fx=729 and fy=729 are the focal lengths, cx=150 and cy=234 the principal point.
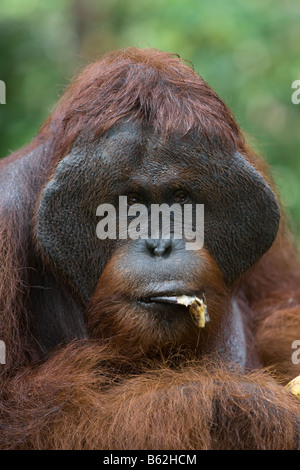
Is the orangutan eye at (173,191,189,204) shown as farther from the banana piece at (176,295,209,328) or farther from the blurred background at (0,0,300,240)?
the blurred background at (0,0,300,240)

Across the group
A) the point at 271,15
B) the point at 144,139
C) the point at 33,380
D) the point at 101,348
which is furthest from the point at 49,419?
the point at 271,15

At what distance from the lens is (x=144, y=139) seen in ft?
9.23

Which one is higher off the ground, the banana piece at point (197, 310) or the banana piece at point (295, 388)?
the banana piece at point (197, 310)

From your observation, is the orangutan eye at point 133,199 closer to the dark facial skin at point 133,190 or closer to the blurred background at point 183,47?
the dark facial skin at point 133,190

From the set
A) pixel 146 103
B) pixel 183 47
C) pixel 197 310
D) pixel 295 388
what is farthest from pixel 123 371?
pixel 183 47

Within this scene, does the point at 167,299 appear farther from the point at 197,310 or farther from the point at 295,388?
the point at 295,388

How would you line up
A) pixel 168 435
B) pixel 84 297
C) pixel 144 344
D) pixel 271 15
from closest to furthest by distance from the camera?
pixel 168 435 < pixel 144 344 < pixel 84 297 < pixel 271 15

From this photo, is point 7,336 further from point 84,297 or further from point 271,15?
point 271,15

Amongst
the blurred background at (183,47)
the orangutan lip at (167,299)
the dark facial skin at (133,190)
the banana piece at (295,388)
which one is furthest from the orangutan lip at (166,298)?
the blurred background at (183,47)

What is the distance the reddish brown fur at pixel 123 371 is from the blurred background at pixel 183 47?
8.82 feet

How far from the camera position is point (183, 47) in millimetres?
6141

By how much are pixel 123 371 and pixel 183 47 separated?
155 inches

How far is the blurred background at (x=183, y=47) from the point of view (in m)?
6.08
